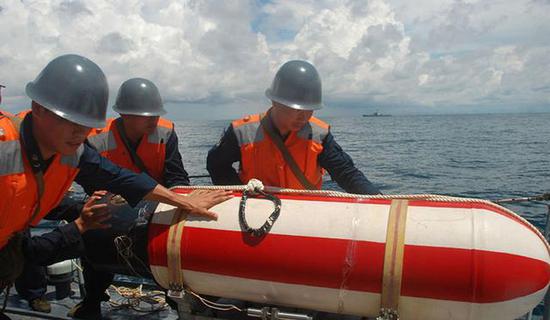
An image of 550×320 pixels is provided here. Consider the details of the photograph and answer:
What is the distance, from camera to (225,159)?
367 cm

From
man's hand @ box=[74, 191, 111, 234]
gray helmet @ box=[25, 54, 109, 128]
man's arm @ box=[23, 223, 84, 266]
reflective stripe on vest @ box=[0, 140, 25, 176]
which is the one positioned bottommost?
man's arm @ box=[23, 223, 84, 266]

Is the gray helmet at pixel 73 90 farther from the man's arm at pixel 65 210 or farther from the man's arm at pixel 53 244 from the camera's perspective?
the man's arm at pixel 65 210

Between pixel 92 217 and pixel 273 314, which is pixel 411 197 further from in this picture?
pixel 92 217

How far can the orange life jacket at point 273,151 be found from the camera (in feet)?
11.6

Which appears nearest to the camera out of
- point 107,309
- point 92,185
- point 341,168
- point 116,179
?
point 116,179

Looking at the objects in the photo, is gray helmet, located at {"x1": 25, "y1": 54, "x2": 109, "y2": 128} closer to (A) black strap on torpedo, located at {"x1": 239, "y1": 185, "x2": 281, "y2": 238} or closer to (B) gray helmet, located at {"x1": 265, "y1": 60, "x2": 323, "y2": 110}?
(A) black strap on torpedo, located at {"x1": 239, "y1": 185, "x2": 281, "y2": 238}

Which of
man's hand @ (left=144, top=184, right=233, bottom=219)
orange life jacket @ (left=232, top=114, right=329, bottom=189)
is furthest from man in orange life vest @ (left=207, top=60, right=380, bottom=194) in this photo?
man's hand @ (left=144, top=184, right=233, bottom=219)

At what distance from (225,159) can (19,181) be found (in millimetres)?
1644

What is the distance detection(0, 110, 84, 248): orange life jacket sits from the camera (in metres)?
2.29

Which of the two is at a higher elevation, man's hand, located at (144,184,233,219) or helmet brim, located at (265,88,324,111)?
helmet brim, located at (265,88,324,111)

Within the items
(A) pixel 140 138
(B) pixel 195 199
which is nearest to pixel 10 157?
(B) pixel 195 199

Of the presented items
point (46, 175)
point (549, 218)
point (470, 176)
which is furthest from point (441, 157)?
point (46, 175)

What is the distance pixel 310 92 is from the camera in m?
3.24

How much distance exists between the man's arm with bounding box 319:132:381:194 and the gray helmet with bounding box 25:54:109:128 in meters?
1.91
